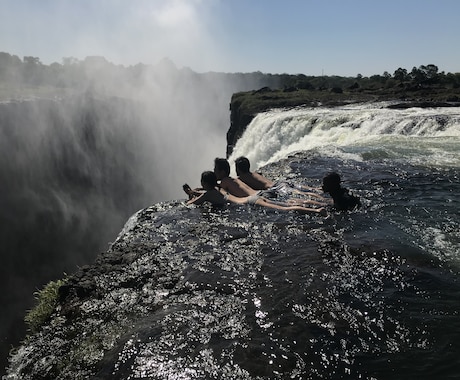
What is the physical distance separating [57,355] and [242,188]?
19.4 feet

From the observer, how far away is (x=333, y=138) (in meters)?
18.5

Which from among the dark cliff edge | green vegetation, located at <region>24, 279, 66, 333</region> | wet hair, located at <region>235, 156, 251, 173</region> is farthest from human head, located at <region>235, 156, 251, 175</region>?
the dark cliff edge

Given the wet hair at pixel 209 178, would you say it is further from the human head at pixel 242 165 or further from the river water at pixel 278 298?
the human head at pixel 242 165

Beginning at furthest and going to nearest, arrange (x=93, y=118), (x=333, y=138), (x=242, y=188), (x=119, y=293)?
(x=93, y=118) < (x=333, y=138) < (x=242, y=188) < (x=119, y=293)

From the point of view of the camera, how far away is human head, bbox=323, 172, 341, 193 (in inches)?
300

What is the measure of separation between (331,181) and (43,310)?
550 cm

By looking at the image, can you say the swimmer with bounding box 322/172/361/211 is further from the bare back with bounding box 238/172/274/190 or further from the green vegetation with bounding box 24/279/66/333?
the green vegetation with bounding box 24/279/66/333

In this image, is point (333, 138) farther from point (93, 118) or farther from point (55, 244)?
point (93, 118)

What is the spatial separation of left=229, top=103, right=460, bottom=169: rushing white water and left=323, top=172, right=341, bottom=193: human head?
5.81m

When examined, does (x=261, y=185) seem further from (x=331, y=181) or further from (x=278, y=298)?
(x=278, y=298)

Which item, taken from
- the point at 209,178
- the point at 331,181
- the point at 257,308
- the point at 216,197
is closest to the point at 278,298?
the point at 257,308

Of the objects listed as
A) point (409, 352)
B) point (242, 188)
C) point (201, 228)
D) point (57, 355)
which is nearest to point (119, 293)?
point (57, 355)

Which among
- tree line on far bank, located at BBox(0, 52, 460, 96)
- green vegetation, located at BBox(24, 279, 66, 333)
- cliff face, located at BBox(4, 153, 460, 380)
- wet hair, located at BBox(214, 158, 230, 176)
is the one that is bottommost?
green vegetation, located at BBox(24, 279, 66, 333)

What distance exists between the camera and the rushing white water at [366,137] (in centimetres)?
1373
